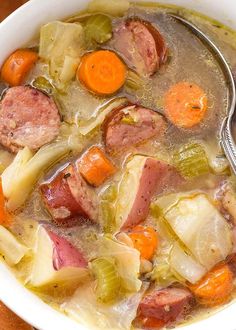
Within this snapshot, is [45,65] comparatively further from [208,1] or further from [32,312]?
[32,312]

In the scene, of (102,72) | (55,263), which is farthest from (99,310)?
(102,72)

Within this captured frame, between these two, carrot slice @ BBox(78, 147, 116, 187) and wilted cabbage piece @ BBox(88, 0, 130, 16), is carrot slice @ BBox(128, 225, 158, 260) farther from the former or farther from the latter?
wilted cabbage piece @ BBox(88, 0, 130, 16)

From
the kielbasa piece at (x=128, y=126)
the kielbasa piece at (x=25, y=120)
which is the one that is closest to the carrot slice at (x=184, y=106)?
the kielbasa piece at (x=128, y=126)

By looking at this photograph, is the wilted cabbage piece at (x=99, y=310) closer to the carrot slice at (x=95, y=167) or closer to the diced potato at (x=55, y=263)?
the diced potato at (x=55, y=263)

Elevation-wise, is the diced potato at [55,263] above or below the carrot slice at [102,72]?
below

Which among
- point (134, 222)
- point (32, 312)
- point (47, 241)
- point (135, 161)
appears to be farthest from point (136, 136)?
point (32, 312)

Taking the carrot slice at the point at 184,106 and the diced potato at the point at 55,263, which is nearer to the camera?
the diced potato at the point at 55,263

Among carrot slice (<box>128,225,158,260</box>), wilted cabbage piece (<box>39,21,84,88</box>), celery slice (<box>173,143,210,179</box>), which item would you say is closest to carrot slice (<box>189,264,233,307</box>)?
carrot slice (<box>128,225,158,260</box>)
